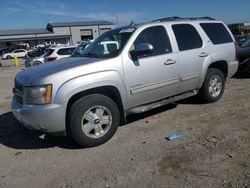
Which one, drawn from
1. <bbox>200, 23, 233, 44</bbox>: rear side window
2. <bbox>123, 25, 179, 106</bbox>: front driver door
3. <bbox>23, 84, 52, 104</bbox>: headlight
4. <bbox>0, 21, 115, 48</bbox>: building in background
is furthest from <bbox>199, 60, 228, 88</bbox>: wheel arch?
<bbox>0, 21, 115, 48</bbox>: building in background

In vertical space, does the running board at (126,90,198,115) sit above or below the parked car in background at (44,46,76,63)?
below

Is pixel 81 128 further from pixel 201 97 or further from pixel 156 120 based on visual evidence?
pixel 201 97

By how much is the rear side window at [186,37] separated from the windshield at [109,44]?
1.01 meters

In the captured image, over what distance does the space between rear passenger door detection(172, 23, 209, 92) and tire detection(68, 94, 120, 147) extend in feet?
5.63

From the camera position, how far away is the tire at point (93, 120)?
445cm

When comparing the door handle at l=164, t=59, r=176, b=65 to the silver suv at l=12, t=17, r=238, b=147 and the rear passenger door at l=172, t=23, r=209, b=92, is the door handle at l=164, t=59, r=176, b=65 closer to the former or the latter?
the silver suv at l=12, t=17, r=238, b=147

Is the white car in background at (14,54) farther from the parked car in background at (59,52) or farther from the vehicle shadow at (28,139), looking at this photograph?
the vehicle shadow at (28,139)

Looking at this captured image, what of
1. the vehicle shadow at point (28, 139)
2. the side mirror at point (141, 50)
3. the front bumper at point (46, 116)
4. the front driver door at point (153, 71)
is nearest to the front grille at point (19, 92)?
the front bumper at point (46, 116)

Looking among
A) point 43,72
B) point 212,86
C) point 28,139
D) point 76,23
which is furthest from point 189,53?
point 76,23

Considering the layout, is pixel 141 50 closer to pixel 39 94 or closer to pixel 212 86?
pixel 39 94

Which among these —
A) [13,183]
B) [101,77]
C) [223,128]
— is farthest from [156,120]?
[13,183]

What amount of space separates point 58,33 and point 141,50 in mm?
76970

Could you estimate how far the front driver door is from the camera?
16.4 ft

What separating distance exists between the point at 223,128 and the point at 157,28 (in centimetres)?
216
